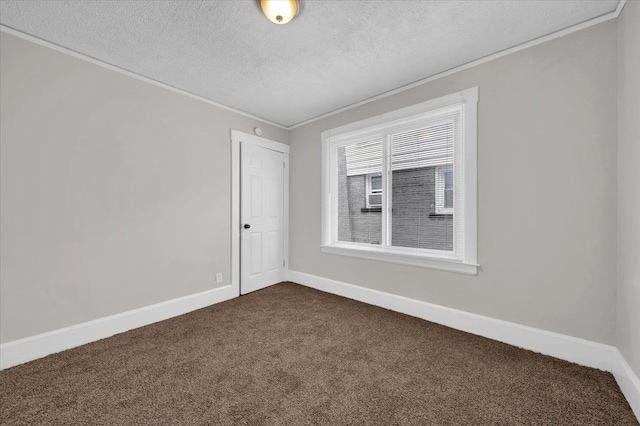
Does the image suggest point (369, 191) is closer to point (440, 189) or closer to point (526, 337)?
point (440, 189)

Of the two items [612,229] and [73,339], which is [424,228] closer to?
[612,229]

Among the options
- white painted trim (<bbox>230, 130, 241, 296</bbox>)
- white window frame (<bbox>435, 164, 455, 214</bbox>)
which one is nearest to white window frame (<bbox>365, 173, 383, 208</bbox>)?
white window frame (<bbox>435, 164, 455, 214</bbox>)

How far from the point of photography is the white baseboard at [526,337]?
165 centimetres

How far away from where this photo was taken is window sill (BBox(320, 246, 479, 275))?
8.18ft

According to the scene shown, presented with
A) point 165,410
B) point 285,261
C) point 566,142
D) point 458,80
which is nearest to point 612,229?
point 566,142

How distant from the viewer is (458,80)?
2541 millimetres

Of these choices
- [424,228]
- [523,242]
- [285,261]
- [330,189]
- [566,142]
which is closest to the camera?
[566,142]

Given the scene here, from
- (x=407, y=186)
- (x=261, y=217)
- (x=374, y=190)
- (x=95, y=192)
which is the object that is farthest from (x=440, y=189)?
(x=95, y=192)

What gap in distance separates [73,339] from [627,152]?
14.5ft

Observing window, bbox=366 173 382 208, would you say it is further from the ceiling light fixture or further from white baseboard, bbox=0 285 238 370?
white baseboard, bbox=0 285 238 370

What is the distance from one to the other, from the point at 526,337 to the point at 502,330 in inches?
6.5

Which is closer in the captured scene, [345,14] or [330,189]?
[345,14]

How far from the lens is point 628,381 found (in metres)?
1.56

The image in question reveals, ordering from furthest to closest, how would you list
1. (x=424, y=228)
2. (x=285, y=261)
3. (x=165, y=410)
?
(x=285, y=261) < (x=424, y=228) < (x=165, y=410)
